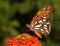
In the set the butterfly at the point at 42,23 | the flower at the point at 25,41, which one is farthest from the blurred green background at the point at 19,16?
the flower at the point at 25,41

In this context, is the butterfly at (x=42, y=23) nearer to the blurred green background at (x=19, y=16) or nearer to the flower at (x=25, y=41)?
the flower at (x=25, y=41)

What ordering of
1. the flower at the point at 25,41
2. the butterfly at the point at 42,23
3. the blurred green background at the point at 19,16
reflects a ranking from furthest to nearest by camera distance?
the blurred green background at the point at 19,16 → the butterfly at the point at 42,23 → the flower at the point at 25,41

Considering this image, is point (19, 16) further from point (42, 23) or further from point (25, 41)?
point (25, 41)

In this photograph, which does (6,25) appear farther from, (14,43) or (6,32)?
(14,43)

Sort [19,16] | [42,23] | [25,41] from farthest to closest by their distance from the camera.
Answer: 1. [19,16]
2. [42,23]
3. [25,41]

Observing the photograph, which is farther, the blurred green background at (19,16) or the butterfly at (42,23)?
the blurred green background at (19,16)

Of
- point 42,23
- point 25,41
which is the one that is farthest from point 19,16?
point 25,41
